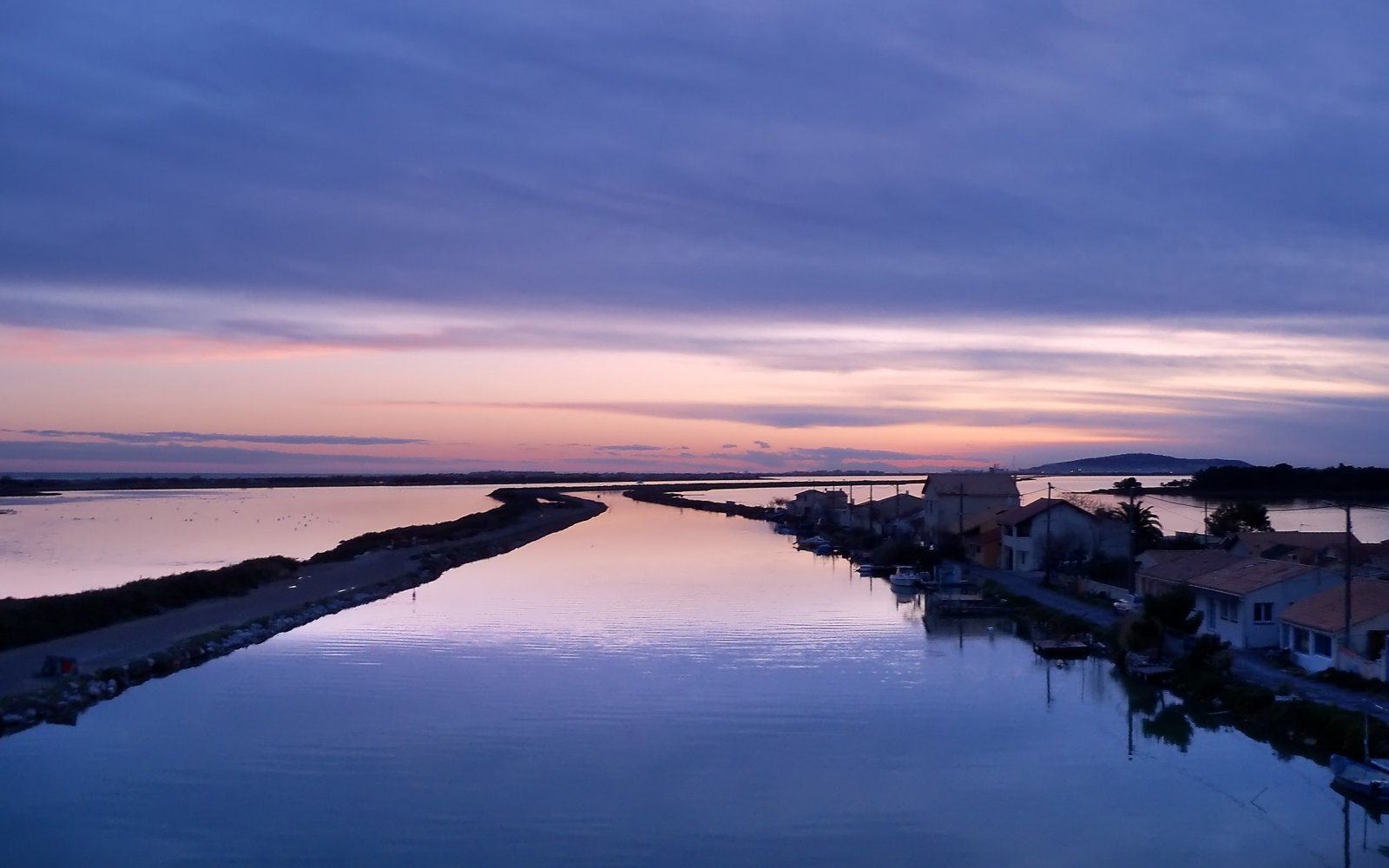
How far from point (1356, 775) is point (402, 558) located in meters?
36.6

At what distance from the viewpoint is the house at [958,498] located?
50.2m

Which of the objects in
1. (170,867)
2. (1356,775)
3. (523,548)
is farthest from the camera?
(523,548)

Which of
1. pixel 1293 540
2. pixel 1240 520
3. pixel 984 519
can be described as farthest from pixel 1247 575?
pixel 984 519

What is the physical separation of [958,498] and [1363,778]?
36.5m

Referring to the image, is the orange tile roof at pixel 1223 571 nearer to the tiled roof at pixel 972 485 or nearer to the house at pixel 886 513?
the tiled roof at pixel 972 485

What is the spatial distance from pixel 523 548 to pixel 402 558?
35.7ft

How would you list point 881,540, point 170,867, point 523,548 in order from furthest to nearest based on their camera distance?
point 523,548
point 881,540
point 170,867

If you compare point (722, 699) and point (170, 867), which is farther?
point (722, 699)

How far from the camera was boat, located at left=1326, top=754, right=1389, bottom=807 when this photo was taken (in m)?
14.1

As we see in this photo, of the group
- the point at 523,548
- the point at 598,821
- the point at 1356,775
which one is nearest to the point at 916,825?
the point at 598,821

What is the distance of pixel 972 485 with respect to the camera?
5175cm

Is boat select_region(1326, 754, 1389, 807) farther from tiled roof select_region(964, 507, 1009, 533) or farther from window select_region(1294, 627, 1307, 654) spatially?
tiled roof select_region(964, 507, 1009, 533)

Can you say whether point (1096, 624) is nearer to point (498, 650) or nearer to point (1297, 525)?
point (498, 650)

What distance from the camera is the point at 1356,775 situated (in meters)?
14.5
